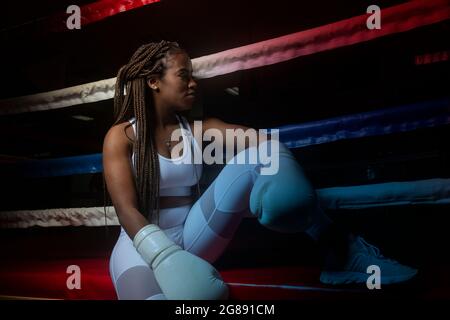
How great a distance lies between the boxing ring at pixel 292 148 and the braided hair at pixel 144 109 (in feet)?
0.42

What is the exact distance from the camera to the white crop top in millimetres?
961

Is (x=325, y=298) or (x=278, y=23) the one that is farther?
(x=278, y=23)

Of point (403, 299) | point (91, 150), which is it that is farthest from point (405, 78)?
point (91, 150)

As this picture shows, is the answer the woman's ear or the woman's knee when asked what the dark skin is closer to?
the woman's ear

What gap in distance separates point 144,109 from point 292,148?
0.44 m

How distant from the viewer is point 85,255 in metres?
1.38

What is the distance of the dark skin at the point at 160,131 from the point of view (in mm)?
846

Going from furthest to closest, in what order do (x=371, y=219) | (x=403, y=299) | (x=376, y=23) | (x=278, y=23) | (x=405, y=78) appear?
(x=278, y=23), (x=371, y=219), (x=405, y=78), (x=376, y=23), (x=403, y=299)

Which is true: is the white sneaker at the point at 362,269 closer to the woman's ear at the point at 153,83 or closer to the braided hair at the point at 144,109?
Answer: the braided hair at the point at 144,109
